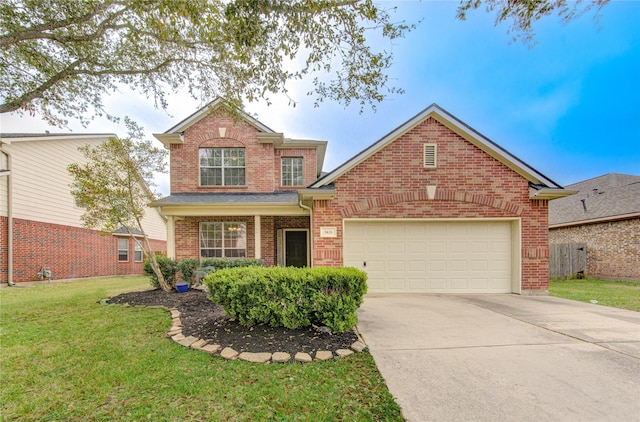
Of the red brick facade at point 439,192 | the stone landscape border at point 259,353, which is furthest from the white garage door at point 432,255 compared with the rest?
the stone landscape border at point 259,353

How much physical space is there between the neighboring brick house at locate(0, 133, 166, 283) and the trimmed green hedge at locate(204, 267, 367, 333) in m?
7.82

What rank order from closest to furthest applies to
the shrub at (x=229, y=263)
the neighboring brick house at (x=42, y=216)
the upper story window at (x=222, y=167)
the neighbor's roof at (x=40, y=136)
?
1. the shrub at (x=229, y=263)
2. the neighboring brick house at (x=42, y=216)
3. the neighbor's roof at (x=40, y=136)
4. the upper story window at (x=222, y=167)

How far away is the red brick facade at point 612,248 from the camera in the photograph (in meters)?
12.3

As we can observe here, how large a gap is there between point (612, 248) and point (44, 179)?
26.6m

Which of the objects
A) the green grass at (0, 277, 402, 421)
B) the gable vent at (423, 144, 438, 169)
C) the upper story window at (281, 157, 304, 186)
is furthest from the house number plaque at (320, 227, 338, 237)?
the upper story window at (281, 157, 304, 186)

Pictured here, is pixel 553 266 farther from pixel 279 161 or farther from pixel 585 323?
pixel 279 161

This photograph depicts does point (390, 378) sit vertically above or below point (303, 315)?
below

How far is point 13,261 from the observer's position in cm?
1075

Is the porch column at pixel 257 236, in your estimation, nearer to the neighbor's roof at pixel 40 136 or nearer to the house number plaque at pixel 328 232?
the house number plaque at pixel 328 232

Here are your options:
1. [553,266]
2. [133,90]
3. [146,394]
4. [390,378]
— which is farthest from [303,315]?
[553,266]

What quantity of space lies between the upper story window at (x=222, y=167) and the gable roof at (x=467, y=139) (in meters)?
4.86

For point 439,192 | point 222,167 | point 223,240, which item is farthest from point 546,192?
point 222,167

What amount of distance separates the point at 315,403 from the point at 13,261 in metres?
14.5

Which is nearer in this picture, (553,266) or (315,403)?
(315,403)
